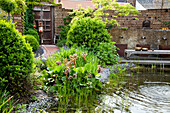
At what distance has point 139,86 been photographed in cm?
473

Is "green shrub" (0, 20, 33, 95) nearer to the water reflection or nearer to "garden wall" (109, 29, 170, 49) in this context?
the water reflection

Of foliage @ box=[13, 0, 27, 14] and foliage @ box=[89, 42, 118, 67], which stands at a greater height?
foliage @ box=[13, 0, 27, 14]

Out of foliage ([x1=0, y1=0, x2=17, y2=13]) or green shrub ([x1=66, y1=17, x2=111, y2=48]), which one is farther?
foliage ([x1=0, y1=0, x2=17, y2=13])

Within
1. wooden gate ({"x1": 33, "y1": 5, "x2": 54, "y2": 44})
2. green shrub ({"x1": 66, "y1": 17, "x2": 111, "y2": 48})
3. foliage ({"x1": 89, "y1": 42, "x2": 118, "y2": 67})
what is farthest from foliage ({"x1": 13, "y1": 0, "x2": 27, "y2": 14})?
wooden gate ({"x1": 33, "y1": 5, "x2": 54, "y2": 44})

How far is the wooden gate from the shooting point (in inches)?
616

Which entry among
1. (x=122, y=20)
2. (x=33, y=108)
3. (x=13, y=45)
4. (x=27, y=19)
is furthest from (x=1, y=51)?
(x=122, y=20)

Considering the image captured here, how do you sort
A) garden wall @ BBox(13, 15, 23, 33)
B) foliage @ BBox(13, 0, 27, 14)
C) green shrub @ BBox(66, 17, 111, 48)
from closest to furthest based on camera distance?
green shrub @ BBox(66, 17, 111, 48) → foliage @ BBox(13, 0, 27, 14) → garden wall @ BBox(13, 15, 23, 33)

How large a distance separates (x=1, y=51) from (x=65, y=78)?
4.30ft

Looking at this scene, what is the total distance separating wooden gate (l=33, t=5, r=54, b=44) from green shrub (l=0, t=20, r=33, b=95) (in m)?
12.6

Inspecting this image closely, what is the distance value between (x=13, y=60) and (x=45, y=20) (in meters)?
13.1

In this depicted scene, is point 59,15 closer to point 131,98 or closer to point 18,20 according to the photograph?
point 18,20

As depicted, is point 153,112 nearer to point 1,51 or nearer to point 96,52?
point 1,51

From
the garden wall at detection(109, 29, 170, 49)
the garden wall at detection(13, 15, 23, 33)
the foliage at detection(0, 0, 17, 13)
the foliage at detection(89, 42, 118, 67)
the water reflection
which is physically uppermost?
the foliage at detection(0, 0, 17, 13)

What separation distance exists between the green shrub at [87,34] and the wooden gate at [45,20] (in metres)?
8.51
